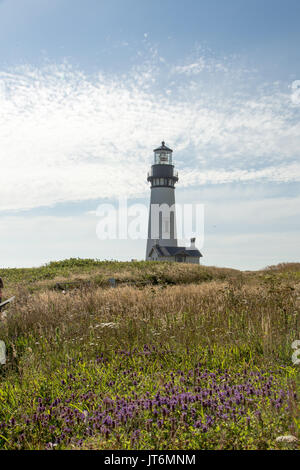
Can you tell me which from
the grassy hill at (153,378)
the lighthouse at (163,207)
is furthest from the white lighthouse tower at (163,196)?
the grassy hill at (153,378)

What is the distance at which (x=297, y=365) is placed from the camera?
5.03 metres

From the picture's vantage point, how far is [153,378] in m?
→ 4.77

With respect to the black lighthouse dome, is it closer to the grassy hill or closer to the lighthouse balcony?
the lighthouse balcony

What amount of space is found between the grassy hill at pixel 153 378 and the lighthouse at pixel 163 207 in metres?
37.3

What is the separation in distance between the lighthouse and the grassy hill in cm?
3732

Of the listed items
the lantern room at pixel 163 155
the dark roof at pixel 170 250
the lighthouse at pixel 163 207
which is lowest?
the dark roof at pixel 170 250

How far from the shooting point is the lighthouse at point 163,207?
46.2 metres

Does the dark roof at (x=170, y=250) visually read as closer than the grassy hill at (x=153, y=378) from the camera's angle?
No

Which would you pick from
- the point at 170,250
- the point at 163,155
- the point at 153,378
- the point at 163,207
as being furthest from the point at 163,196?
the point at 153,378

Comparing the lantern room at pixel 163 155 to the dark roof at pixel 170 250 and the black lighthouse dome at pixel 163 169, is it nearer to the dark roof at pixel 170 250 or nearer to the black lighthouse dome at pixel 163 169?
the black lighthouse dome at pixel 163 169

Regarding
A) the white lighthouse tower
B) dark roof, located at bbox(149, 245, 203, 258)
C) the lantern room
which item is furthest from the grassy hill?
the lantern room

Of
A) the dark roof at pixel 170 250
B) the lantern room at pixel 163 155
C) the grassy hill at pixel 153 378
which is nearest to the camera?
the grassy hill at pixel 153 378

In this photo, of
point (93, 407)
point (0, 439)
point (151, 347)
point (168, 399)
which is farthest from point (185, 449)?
point (151, 347)

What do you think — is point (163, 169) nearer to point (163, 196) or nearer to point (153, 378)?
point (163, 196)
